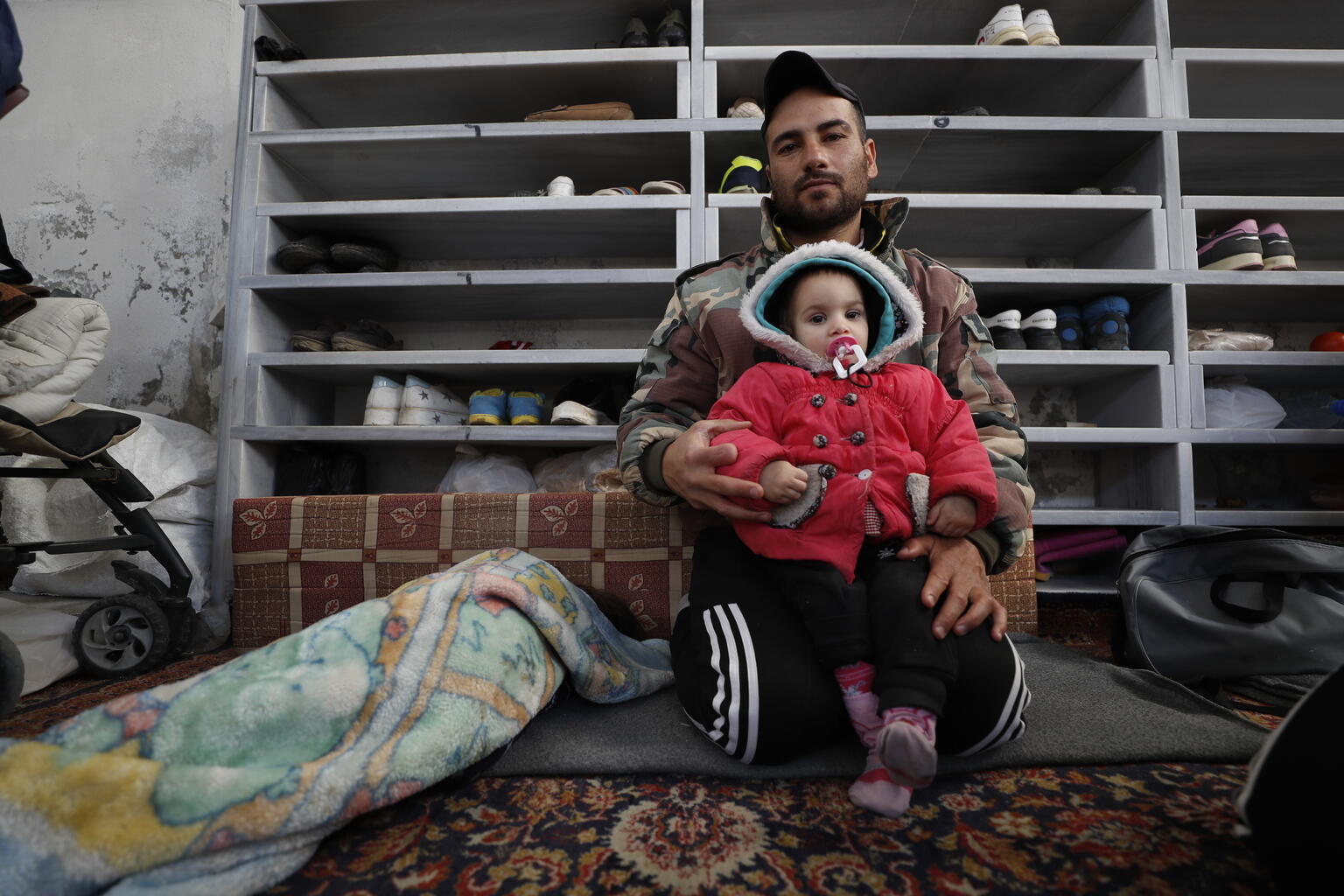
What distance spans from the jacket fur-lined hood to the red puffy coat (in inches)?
1.1

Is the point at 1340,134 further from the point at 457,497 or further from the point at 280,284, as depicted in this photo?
the point at 280,284

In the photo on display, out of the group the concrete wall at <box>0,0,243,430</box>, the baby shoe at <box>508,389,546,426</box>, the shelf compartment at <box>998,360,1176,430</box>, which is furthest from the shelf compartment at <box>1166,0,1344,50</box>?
the concrete wall at <box>0,0,243,430</box>

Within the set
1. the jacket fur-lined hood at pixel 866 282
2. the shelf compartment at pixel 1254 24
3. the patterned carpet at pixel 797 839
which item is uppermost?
the shelf compartment at pixel 1254 24

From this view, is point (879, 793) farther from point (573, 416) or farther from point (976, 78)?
point (976, 78)

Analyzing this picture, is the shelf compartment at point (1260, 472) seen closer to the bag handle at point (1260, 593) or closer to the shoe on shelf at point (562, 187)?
the bag handle at point (1260, 593)

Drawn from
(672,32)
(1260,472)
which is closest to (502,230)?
(672,32)

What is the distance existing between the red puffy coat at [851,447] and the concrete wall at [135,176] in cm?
273

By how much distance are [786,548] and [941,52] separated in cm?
210

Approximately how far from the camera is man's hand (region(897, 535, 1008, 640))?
0.85 metres

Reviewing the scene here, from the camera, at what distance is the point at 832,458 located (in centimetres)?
93

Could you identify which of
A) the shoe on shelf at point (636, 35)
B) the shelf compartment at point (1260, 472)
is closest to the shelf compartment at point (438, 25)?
the shoe on shelf at point (636, 35)

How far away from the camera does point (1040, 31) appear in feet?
6.98

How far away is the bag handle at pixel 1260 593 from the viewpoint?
48.8 inches

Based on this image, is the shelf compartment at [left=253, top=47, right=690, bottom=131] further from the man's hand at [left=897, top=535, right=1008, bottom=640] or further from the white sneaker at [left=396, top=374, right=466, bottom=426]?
the man's hand at [left=897, top=535, right=1008, bottom=640]
